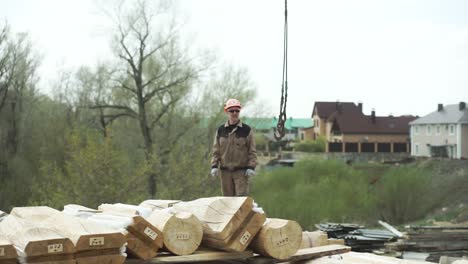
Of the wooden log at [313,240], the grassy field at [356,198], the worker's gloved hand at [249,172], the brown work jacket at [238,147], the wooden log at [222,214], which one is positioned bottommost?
→ the grassy field at [356,198]

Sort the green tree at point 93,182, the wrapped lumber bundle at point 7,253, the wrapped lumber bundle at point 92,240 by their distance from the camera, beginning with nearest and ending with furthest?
1. the wrapped lumber bundle at point 7,253
2. the wrapped lumber bundle at point 92,240
3. the green tree at point 93,182

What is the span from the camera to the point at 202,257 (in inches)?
224

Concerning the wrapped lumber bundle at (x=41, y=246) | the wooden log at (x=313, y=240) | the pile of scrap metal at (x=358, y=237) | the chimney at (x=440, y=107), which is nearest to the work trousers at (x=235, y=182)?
the wooden log at (x=313, y=240)

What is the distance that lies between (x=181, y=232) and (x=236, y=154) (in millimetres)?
3121

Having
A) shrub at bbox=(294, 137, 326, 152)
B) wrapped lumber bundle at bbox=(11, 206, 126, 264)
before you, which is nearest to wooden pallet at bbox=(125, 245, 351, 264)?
wrapped lumber bundle at bbox=(11, 206, 126, 264)

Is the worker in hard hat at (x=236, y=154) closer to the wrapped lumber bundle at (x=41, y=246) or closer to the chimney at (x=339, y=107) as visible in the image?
the wrapped lumber bundle at (x=41, y=246)

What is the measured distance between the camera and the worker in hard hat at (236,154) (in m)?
8.70

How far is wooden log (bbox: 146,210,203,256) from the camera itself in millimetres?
5668

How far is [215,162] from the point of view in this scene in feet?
Result: 29.3

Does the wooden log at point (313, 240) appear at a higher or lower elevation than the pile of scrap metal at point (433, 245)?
higher

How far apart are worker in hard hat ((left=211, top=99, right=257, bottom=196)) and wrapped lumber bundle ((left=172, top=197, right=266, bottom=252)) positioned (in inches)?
102

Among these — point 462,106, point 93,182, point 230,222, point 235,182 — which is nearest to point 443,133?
point 462,106

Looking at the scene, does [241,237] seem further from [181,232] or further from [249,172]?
[249,172]

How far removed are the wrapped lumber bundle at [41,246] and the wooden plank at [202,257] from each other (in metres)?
0.69
